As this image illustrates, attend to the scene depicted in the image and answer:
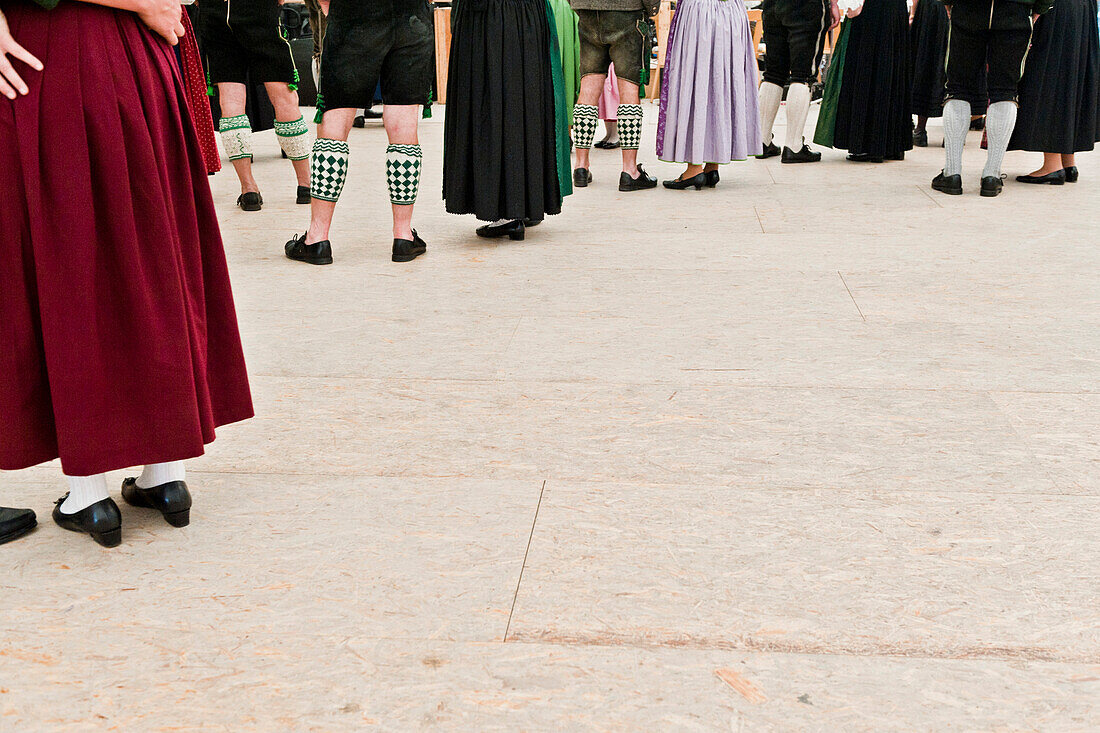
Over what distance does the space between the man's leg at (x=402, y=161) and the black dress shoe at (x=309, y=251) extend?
0.27m

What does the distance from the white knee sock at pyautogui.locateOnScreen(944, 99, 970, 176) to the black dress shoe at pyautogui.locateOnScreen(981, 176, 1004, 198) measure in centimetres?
14

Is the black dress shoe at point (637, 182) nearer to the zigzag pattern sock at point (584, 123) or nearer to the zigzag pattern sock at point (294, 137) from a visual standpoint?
the zigzag pattern sock at point (584, 123)

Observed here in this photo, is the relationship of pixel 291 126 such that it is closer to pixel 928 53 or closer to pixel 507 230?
pixel 507 230

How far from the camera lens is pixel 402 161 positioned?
4.14 m

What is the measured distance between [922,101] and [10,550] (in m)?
6.93

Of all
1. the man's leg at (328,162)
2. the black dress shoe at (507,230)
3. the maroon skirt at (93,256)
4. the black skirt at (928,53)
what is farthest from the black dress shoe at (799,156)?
the maroon skirt at (93,256)

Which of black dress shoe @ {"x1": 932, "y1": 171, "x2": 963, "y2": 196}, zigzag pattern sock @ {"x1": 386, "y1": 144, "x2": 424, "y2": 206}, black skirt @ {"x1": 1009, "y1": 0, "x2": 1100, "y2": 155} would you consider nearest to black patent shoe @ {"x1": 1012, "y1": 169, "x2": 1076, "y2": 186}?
black skirt @ {"x1": 1009, "y1": 0, "x2": 1100, "y2": 155}

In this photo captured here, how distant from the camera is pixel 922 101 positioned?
7430 millimetres

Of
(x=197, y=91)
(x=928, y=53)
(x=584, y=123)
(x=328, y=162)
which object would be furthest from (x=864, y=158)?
(x=197, y=91)

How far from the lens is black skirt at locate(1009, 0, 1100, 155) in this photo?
5.72 metres

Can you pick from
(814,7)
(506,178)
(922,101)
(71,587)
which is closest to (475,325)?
(506,178)

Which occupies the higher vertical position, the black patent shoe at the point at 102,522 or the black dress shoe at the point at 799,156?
the black dress shoe at the point at 799,156

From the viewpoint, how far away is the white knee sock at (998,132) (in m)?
5.69

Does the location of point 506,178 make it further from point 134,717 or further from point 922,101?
point 922,101
